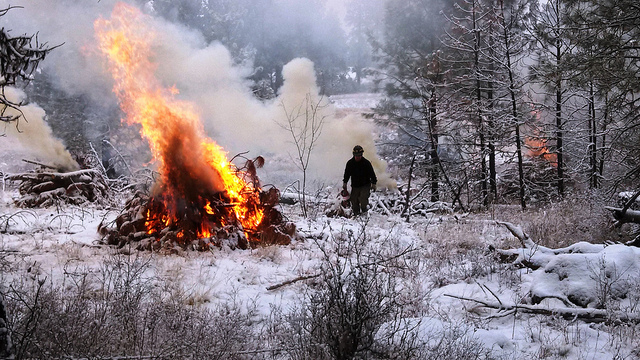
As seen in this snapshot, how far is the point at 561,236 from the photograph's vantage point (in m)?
7.66

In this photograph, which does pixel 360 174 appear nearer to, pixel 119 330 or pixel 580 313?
pixel 580 313


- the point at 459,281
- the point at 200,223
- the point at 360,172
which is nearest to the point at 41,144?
the point at 200,223

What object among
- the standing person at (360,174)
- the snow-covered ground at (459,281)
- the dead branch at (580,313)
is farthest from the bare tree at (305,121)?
the dead branch at (580,313)

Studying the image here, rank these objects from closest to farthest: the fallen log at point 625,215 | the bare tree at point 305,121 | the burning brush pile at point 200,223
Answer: the fallen log at point 625,215 < the burning brush pile at point 200,223 < the bare tree at point 305,121

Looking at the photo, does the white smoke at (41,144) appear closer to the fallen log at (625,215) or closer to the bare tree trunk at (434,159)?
the bare tree trunk at (434,159)

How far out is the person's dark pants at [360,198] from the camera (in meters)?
11.7

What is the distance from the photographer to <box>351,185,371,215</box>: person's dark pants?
38.3 ft

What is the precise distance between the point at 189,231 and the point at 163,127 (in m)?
2.16

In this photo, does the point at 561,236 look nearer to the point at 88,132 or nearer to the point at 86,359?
the point at 86,359

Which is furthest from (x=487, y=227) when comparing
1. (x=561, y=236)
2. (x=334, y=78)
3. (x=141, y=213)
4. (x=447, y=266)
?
(x=334, y=78)

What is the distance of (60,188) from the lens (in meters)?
12.4

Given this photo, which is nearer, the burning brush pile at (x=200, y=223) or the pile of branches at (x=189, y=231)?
the pile of branches at (x=189, y=231)

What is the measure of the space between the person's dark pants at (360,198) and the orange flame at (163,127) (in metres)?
3.77

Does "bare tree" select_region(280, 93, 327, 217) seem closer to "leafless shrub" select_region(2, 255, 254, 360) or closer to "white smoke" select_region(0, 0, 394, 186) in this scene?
"white smoke" select_region(0, 0, 394, 186)
